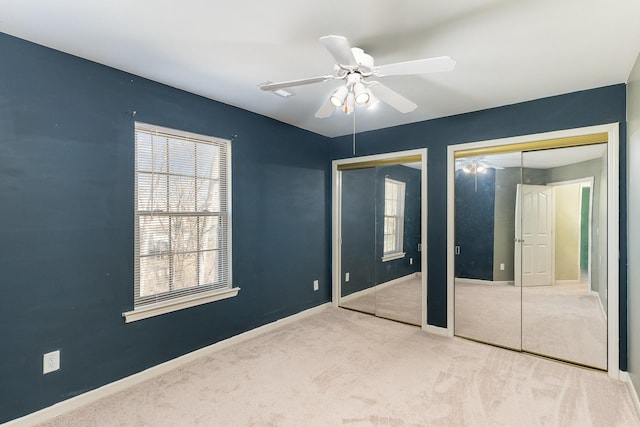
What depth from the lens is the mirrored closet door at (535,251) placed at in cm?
280

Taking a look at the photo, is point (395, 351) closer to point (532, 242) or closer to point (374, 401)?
point (374, 401)

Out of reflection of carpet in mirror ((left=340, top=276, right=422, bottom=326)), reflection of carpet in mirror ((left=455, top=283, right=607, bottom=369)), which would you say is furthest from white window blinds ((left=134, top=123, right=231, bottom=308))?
reflection of carpet in mirror ((left=455, top=283, right=607, bottom=369))

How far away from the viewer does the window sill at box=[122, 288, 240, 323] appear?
2496 millimetres

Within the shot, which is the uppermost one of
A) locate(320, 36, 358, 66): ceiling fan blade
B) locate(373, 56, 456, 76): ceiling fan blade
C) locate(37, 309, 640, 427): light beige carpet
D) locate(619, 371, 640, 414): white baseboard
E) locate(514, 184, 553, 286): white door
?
locate(320, 36, 358, 66): ceiling fan blade

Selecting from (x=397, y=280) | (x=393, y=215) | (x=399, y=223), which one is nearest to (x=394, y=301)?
(x=397, y=280)

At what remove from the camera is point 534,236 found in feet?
10.4

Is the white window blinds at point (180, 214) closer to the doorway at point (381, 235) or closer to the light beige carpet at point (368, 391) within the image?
the light beige carpet at point (368, 391)

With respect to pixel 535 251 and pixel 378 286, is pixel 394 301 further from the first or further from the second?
pixel 535 251

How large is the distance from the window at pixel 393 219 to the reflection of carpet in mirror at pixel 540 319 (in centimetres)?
93

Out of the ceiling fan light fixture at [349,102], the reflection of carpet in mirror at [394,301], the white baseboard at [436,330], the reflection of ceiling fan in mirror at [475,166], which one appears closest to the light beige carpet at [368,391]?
the white baseboard at [436,330]

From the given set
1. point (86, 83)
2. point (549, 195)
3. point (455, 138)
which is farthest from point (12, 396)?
point (549, 195)

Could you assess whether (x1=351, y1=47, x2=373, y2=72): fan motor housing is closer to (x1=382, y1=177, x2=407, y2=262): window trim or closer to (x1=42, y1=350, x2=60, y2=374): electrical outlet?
(x1=382, y1=177, x2=407, y2=262): window trim

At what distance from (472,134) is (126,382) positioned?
381 centimetres

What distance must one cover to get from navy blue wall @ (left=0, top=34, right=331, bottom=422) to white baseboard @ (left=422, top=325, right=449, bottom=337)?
2.10m
